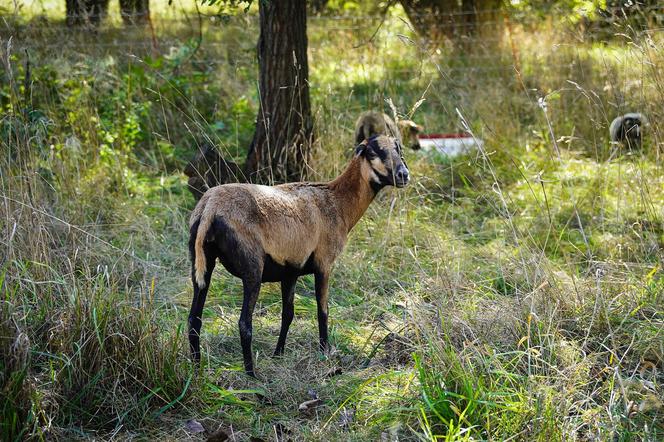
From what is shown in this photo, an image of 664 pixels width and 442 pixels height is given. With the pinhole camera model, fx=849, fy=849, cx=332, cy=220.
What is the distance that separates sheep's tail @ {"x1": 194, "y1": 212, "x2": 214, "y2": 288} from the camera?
14.7 ft

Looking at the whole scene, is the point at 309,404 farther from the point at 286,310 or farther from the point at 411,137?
the point at 411,137

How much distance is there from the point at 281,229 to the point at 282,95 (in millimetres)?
2965

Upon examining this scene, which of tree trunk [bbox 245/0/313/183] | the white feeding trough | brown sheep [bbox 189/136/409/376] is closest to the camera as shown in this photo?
brown sheep [bbox 189/136/409/376]

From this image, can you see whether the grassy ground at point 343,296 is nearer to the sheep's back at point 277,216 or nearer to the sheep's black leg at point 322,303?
the sheep's black leg at point 322,303

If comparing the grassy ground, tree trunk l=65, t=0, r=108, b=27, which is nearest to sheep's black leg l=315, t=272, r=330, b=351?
the grassy ground

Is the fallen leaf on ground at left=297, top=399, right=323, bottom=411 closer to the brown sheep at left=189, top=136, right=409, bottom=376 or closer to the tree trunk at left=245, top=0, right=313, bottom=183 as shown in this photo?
the brown sheep at left=189, top=136, right=409, bottom=376

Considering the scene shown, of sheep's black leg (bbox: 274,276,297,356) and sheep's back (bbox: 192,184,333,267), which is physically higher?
sheep's back (bbox: 192,184,333,267)

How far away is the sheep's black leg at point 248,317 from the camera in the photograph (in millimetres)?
4602

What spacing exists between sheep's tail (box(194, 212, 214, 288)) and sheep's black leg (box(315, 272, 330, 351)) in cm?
80

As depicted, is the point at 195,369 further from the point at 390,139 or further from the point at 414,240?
the point at 414,240

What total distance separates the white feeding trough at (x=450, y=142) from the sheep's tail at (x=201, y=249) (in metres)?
4.51

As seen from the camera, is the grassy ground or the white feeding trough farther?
the white feeding trough

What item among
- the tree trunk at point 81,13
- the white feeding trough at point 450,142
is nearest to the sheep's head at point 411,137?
the white feeding trough at point 450,142

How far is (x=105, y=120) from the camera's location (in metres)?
8.34
